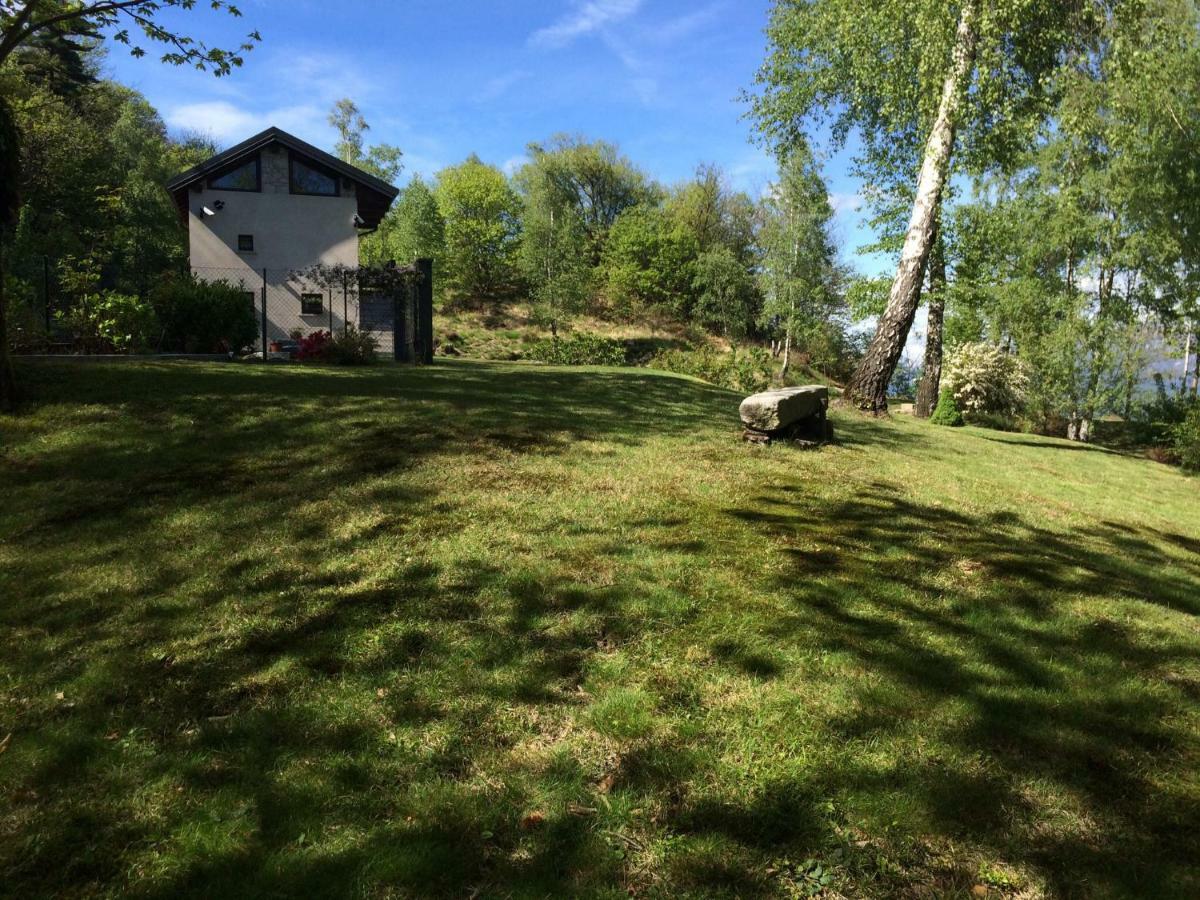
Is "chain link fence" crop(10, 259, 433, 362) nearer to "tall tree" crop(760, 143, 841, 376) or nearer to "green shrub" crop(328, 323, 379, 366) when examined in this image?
"green shrub" crop(328, 323, 379, 366)

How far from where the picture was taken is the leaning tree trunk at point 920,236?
12.7m

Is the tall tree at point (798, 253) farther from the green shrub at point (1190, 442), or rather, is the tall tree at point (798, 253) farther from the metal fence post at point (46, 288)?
the metal fence post at point (46, 288)

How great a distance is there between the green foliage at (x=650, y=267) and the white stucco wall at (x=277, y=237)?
89.7 ft

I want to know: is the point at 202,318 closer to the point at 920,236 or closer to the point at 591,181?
the point at 920,236

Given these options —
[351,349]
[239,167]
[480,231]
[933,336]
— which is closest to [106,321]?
[351,349]

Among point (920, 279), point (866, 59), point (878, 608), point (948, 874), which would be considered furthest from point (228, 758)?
point (866, 59)

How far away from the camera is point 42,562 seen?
445 centimetres

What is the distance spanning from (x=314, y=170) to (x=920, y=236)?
22407 mm

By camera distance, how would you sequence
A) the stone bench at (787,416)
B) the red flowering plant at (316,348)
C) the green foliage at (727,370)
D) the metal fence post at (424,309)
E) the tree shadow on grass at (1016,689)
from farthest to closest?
the green foliage at (727,370), the metal fence post at (424,309), the red flowering plant at (316,348), the stone bench at (787,416), the tree shadow on grass at (1016,689)

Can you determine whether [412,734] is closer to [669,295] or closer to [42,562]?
[42,562]

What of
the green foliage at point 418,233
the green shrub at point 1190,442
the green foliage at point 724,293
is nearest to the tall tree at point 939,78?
the green shrub at point 1190,442

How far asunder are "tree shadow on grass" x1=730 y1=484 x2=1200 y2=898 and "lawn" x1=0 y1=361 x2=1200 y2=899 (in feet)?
0.06

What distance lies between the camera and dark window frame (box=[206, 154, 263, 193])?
24.4 metres

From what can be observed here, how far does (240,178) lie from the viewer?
24.7 meters
